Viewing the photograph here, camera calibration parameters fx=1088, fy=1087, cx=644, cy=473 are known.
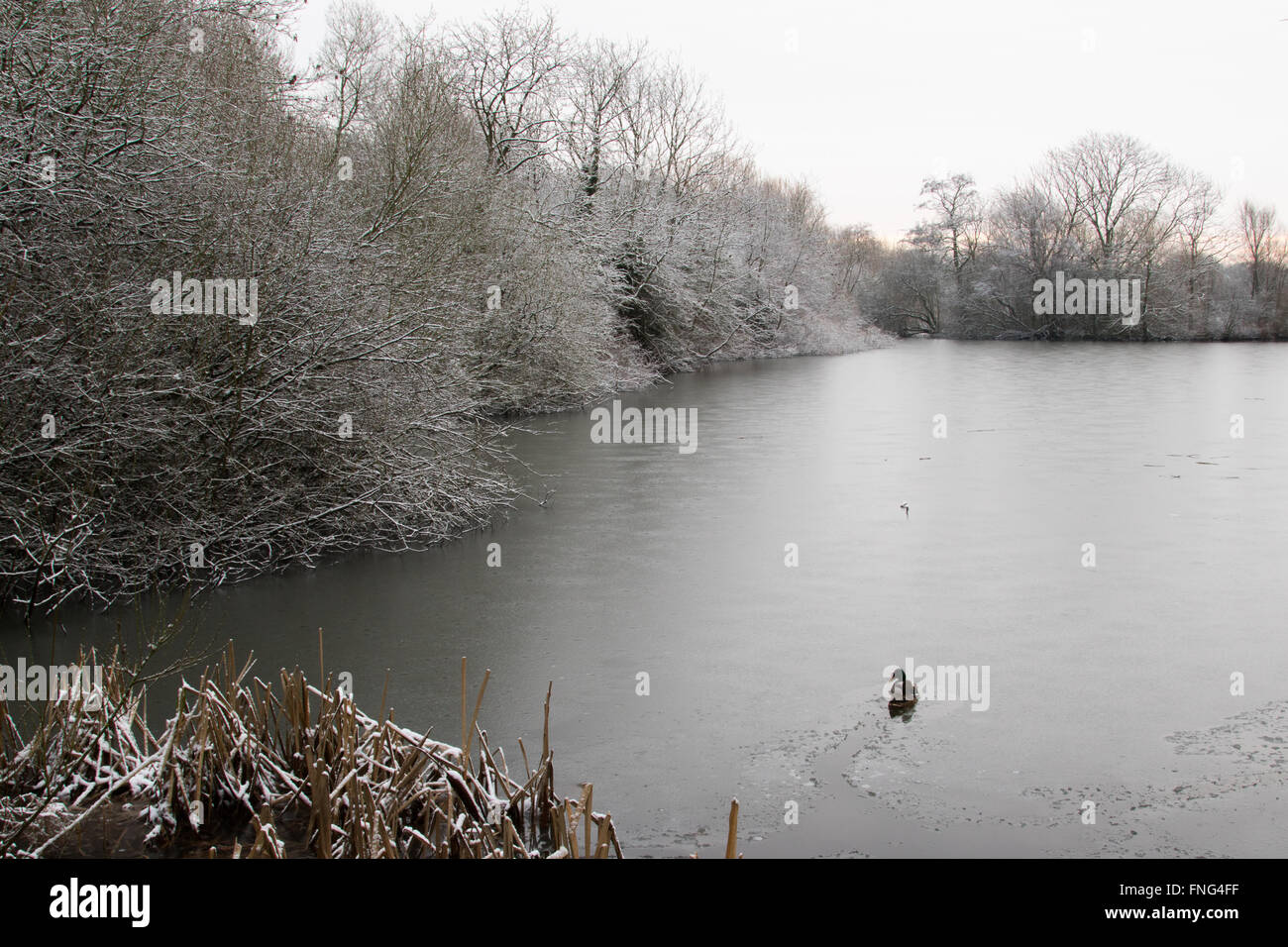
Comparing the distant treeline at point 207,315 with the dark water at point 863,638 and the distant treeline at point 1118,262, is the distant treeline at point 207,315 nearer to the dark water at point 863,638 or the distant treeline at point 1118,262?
the dark water at point 863,638

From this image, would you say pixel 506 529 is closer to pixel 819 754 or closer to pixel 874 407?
pixel 819 754

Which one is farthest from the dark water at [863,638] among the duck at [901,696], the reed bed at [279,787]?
the reed bed at [279,787]

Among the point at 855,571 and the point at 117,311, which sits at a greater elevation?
the point at 117,311

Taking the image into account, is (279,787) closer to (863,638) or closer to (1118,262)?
(863,638)

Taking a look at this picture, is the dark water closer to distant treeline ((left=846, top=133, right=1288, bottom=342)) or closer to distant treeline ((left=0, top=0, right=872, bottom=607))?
distant treeline ((left=0, top=0, right=872, bottom=607))

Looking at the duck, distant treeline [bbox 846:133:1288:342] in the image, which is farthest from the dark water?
distant treeline [bbox 846:133:1288:342]

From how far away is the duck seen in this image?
6.35 metres

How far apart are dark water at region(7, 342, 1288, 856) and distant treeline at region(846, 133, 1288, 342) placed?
39.4m

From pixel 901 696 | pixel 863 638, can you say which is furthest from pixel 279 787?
pixel 863 638

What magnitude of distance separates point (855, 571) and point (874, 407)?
1451 cm

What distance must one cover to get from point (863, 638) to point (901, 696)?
1.29 meters

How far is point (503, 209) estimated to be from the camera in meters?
18.9
